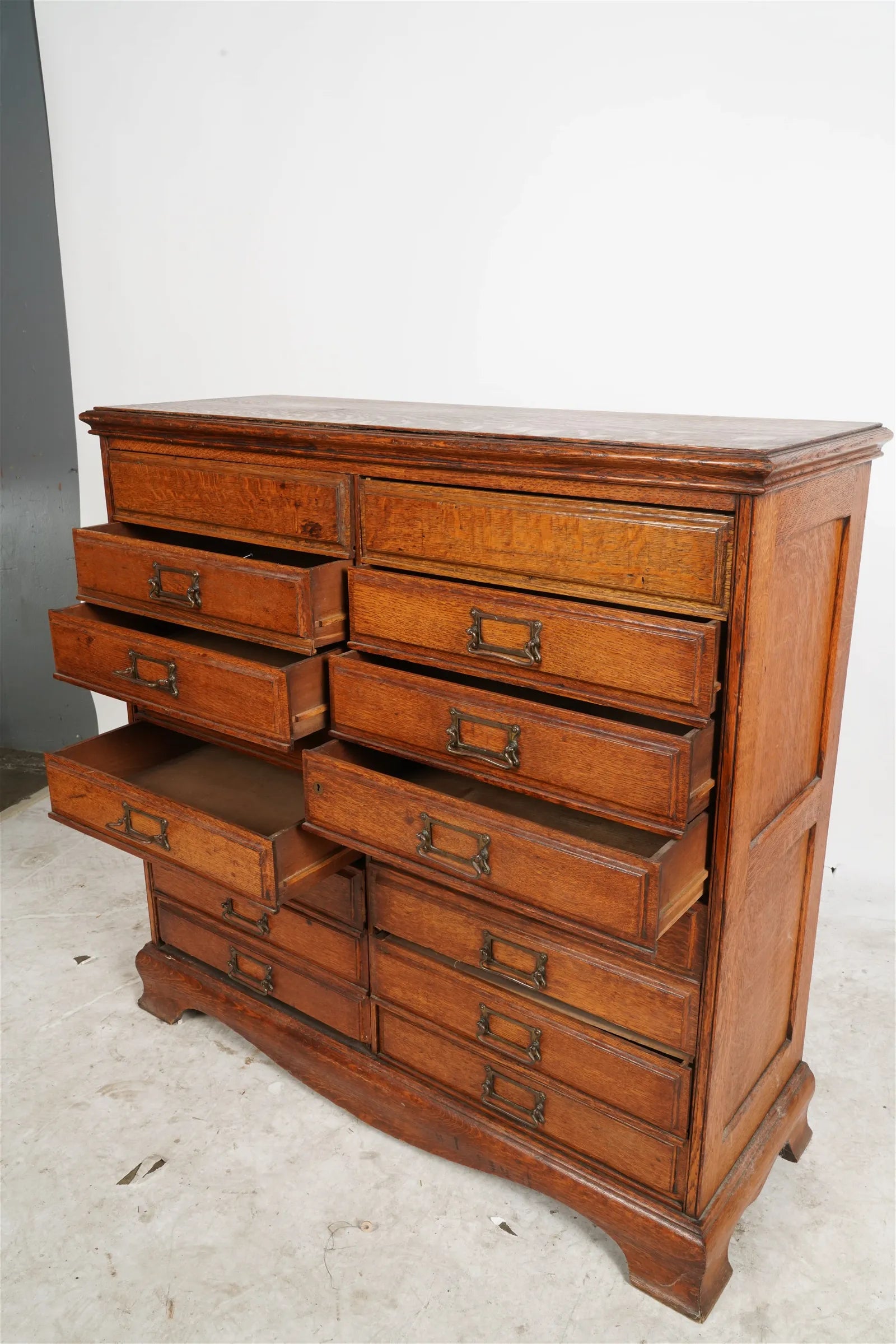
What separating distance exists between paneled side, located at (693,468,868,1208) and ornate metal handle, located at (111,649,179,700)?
1.01 metres

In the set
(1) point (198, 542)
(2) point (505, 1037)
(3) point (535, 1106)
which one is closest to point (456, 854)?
(2) point (505, 1037)

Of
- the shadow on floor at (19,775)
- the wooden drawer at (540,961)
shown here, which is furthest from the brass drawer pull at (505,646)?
the shadow on floor at (19,775)

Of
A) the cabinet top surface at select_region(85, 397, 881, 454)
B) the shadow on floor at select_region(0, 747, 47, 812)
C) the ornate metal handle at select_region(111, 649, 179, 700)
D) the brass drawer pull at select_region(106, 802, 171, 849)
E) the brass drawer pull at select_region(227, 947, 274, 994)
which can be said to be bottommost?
the shadow on floor at select_region(0, 747, 47, 812)

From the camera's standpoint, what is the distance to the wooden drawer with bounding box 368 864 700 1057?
5.75 feet

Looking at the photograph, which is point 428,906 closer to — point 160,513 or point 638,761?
point 638,761

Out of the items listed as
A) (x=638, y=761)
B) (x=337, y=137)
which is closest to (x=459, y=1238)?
(x=638, y=761)

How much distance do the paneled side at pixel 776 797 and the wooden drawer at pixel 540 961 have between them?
0.22 feet

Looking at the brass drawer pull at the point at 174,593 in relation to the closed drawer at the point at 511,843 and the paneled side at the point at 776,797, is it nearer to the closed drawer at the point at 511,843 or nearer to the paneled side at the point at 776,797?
the closed drawer at the point at 511,843

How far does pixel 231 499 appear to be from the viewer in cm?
203

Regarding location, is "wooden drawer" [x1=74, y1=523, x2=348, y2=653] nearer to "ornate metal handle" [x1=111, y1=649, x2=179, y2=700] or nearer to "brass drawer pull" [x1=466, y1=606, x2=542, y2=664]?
"ornate metal handle" [x1=111, y1=649, x2=179, y2=700]

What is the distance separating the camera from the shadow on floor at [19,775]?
12.5ft

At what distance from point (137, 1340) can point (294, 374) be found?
8.57ft

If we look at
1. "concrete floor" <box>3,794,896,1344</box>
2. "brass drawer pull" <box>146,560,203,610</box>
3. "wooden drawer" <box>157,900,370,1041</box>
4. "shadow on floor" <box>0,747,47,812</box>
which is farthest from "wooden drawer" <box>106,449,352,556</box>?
"shadow on floor" <box>0,747,47,812</box>

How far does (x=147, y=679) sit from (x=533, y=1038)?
965mm
